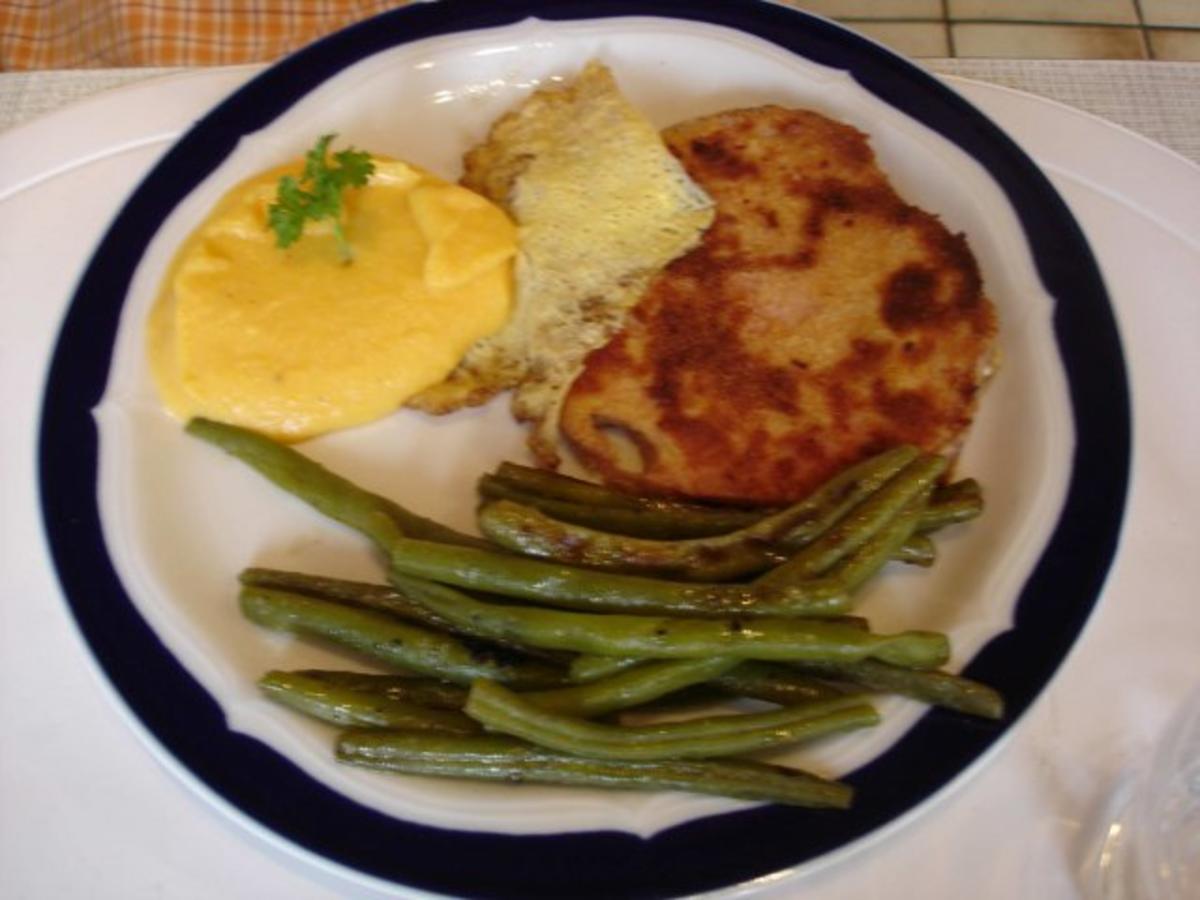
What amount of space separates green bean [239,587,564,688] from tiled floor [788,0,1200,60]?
300cm

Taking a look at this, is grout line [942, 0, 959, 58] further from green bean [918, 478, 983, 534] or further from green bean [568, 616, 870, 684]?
green bean [568, 616, 870, 684]

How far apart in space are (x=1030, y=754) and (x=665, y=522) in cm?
85

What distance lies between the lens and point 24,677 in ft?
7.02

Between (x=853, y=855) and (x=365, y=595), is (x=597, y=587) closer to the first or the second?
(x=365, y=595)

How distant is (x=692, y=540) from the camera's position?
2156 mm

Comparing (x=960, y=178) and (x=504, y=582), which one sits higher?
(x=960, y=178)

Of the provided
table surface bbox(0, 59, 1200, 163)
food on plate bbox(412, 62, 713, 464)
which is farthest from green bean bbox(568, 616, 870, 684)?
table surface bbox(0, 59, 1200, 163)

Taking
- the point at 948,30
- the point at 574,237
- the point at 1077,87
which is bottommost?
the point at 574,237

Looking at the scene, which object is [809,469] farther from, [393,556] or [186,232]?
[186,232]

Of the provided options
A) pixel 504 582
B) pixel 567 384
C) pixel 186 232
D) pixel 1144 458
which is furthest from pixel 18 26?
pixel 1144 458

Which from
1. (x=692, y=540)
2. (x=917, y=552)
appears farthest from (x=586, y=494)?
(x=917, y=552)

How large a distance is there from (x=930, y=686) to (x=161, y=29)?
3819 millimetres

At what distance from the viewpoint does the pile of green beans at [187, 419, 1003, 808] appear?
186 cm

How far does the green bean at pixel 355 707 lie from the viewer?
6.34 ft
